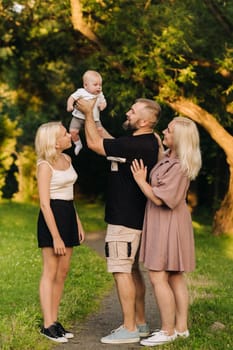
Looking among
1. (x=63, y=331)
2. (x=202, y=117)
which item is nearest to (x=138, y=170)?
(x=63, y=331)

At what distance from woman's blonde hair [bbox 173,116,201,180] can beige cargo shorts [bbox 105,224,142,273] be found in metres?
0.73

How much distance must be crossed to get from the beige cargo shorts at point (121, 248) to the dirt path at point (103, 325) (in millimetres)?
680

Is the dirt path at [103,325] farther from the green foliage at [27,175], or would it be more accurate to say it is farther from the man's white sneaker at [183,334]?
the green foliage at [27,175]

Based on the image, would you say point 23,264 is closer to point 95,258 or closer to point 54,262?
point 95,258

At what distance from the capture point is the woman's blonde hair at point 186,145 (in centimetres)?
704

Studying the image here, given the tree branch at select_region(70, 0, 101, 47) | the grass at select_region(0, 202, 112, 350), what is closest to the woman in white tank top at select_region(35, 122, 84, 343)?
the grass at select_region(0, 202, 112, 350)

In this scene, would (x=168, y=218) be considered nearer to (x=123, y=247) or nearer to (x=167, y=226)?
(x=167, y=226)

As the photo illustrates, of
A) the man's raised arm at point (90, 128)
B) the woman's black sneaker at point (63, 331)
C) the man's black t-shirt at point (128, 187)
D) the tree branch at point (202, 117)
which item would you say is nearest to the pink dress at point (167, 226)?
the man's black t-shirt at point (128, 187)

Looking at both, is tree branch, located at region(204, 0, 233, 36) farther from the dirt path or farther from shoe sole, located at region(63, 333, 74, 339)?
shoe sole, located at region(63, 333, 74, 339)

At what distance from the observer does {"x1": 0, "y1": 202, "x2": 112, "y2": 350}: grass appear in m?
7.20

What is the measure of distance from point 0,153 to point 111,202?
2060 centimetres

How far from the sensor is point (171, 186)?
7.05 metres

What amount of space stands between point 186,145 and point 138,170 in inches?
18.0

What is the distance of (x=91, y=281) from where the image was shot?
35.3ft
